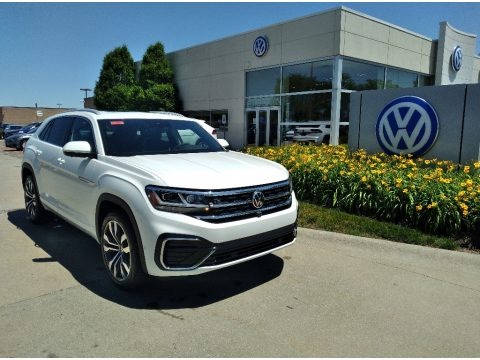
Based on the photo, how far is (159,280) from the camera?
3.89 m

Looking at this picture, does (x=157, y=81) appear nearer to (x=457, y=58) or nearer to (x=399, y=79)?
(x=399, y=79)

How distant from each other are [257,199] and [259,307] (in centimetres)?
96

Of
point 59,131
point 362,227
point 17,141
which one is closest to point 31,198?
point 59,131

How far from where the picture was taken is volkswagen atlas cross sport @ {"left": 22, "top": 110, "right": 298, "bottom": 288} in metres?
3.19

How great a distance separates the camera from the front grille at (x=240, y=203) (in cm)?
323

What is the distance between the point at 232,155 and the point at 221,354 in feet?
7.47

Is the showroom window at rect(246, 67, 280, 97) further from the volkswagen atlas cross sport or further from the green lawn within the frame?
the volkswagen atlas cross sport

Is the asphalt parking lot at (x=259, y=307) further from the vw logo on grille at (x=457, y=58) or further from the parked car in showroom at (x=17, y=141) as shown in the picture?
the parked car in showroom at (x=17, y=141)

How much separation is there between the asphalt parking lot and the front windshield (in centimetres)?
140

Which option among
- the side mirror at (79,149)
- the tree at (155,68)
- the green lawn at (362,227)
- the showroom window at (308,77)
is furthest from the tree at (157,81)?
the side mirror at (79,149)

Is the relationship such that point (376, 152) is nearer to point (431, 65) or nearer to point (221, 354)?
point (221, 354)

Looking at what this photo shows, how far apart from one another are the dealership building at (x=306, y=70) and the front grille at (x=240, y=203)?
13313mm

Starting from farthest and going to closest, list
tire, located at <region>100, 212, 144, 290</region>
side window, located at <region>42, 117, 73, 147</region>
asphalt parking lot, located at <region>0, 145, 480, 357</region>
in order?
side window, located at <region>42, 117, 73, 147</region> < tire, located at <region>100, 212, 144, 290</region> < asphalt parking lot, located at <region>0, 145, 480, 357</region>

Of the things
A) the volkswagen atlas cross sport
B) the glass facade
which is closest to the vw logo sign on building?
the glass facade
